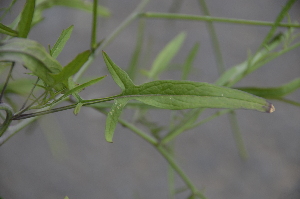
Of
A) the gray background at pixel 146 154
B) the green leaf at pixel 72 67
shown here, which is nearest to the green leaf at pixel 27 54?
the green leaf at pixel 72 67

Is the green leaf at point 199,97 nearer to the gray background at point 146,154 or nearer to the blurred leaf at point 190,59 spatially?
the blurred leaf at point 190,59

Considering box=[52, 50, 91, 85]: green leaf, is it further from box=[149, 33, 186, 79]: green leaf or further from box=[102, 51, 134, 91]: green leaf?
box=[149, 33, 186, 79]: green leaf

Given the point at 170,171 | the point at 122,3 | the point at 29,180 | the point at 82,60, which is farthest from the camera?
the point at 122,3

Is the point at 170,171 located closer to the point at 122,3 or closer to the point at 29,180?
the point at 29,180

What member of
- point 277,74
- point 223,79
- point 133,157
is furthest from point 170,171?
point 277,74

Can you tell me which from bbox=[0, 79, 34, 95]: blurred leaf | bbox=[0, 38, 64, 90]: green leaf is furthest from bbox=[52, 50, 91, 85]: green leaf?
bbox=[0, 79, 34, 95]: blurred leaf

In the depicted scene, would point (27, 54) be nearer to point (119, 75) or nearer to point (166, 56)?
point (119, 75)
